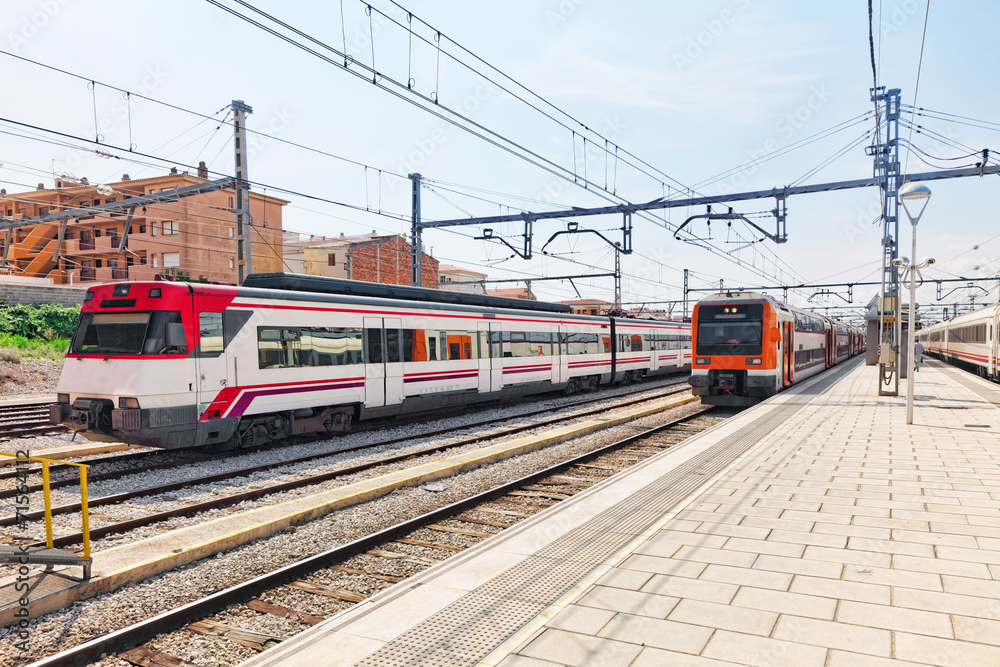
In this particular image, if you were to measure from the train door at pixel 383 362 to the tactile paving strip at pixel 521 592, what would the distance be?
22.8 ft

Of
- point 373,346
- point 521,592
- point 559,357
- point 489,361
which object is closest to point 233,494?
point 521,592

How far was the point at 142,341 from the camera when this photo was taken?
30.7 ft

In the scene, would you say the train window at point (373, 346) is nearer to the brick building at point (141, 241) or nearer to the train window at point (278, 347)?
the train window at point (278, 347)

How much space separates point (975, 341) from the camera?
98.5 ft

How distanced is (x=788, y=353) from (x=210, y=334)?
16.9 meters

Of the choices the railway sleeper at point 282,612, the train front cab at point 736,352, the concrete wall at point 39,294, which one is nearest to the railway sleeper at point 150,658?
the railway sleeper at point 282,612

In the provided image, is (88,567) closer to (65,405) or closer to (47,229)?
(65,405)

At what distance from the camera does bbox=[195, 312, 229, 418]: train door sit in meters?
9.86

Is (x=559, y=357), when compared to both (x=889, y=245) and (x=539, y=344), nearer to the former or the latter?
(x=539, y=344)

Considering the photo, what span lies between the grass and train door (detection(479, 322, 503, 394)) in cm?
1798

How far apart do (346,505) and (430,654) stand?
13.7 feet

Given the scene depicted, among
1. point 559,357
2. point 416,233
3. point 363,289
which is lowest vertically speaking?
point 559,357

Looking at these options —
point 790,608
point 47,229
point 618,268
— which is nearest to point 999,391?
point 618,268

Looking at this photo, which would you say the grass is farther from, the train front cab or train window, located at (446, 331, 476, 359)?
the train front cab
